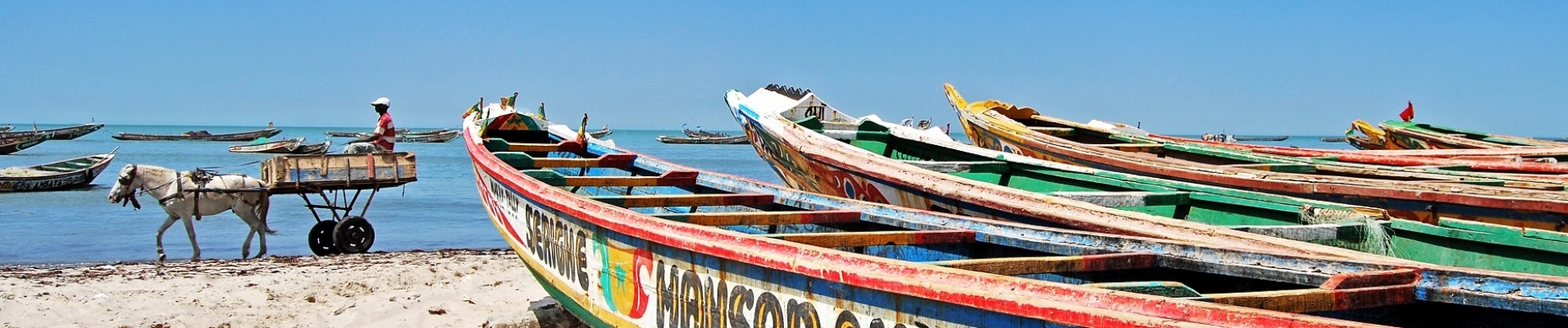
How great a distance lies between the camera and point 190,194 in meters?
13.0

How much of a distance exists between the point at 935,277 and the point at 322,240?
12267 millimetres

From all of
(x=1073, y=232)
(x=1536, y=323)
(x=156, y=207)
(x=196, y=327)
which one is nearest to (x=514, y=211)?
(x=196, y=327)

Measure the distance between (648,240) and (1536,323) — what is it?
10.7 ft

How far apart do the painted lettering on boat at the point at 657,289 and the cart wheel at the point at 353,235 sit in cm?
765

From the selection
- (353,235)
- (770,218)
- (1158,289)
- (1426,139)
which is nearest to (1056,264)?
(1158,289)

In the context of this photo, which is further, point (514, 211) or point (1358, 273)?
point (514, 211)

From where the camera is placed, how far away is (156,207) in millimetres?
23312

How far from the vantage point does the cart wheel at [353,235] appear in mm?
13758

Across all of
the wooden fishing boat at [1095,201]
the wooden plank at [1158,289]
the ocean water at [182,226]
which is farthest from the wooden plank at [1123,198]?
the ocean water at [182,226]

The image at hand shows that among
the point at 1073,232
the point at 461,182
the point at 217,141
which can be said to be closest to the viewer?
the point at 1073,232

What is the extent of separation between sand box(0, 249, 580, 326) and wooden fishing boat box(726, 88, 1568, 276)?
2.68 meters

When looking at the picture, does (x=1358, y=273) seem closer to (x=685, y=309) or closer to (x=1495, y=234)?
(x=1495, y=234)

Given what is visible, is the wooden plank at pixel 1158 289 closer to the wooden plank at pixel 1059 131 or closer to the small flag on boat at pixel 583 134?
the small flag on boat at pixel 583 134

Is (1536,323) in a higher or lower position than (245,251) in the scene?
higher
